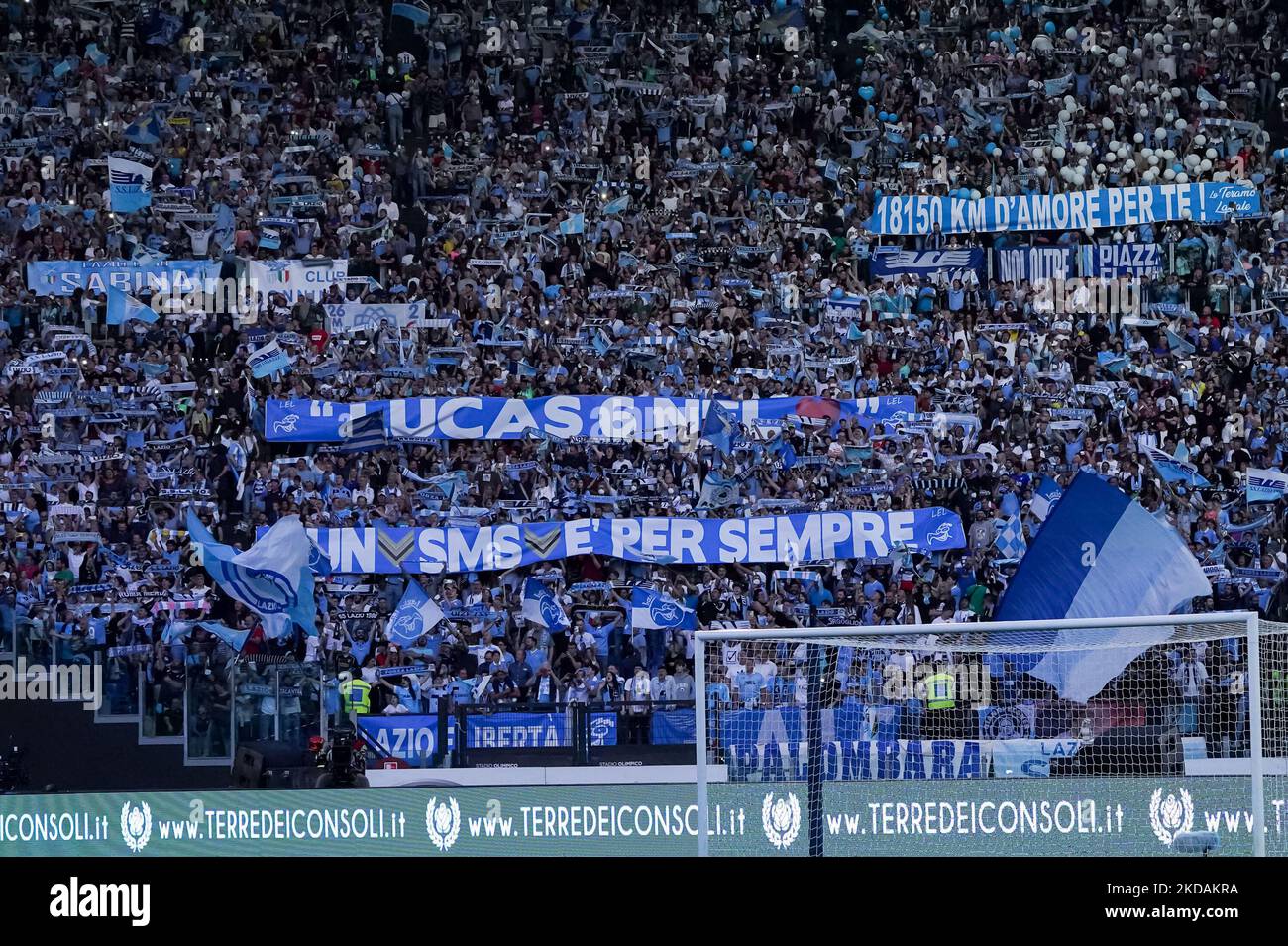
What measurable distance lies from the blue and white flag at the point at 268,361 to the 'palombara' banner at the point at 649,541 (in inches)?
124

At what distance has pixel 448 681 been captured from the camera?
2119cm

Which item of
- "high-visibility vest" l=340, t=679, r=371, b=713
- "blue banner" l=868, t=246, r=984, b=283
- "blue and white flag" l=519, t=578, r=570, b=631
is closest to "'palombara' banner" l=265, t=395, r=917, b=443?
"blue and white flag" l=519, t=578, r=570, b=631

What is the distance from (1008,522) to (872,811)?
9.06 metres

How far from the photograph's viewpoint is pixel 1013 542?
74.8 feet

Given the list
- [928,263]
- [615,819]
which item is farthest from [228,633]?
[928,263]

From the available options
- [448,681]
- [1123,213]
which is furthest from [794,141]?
[448,681]

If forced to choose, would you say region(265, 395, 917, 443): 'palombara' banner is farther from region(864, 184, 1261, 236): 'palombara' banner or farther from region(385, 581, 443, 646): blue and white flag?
region(864, 184, 1261, 236): 'palombara' banner

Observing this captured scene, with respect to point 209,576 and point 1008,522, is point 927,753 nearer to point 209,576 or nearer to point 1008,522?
point 1008,522

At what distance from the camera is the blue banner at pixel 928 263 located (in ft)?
90.5

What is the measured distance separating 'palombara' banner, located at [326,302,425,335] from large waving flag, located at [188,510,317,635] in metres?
5.43

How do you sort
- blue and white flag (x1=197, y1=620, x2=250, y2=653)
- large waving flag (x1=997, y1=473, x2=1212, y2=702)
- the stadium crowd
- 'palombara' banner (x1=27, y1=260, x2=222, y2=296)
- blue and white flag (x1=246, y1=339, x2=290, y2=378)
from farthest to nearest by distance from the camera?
'palombara' banner (x1=27, y1=260, x2=222, y2=296) → blue and white flag (x1=246, y1=339, x2=290, y2=378) → the stadium crowd → blue and white flag (x1=197, y1=620, x2=250, y2=653) → large waving flag (x1=997, y1=473, x2=1212, y2=702)

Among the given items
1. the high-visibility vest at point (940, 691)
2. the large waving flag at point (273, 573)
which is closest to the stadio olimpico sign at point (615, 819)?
the high-visibility vest at point (940, 691)

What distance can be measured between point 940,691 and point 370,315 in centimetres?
1377

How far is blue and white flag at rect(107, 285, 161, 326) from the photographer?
1052 inches
